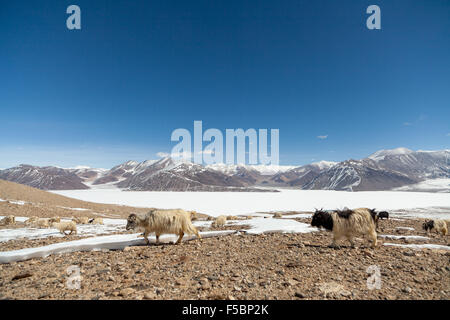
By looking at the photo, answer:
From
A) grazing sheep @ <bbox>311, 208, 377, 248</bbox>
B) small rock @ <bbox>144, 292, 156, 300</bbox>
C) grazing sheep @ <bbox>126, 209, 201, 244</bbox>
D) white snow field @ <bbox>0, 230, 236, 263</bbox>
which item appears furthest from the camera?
grazing sheep @ <bbox>126, 209, 201, 244</bbox>

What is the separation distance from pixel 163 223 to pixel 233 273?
378 cm

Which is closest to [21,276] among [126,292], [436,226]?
[126,292]

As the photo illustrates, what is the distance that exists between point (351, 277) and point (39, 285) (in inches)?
263

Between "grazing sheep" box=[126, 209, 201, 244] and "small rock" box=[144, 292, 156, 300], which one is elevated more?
"grazing sheep" box=[126, 209, 201, 244]

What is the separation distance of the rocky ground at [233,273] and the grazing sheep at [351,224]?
625 mm

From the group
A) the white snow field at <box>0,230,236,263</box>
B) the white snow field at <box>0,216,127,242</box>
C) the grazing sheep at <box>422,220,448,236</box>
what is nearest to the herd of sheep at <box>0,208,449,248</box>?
the white snow field at <box>0,230,236,263</box>

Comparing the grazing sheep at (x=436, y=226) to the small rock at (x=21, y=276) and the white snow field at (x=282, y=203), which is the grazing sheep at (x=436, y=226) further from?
the small rock at (x=21, y=276)

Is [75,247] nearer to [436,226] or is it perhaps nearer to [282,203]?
[436,226]

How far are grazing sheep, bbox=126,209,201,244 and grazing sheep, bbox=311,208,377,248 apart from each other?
5139mm

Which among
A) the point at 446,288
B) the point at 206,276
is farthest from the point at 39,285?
the point at 446,288

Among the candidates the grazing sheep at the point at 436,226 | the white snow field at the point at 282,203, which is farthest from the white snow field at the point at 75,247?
the white snow field at the point at 282,203

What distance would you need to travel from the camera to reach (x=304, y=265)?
5371 millimetres

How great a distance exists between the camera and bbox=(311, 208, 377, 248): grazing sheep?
745 centimetres

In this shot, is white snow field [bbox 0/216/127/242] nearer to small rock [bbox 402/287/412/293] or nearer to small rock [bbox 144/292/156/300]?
small rock [bbox 144/292/156/300]
